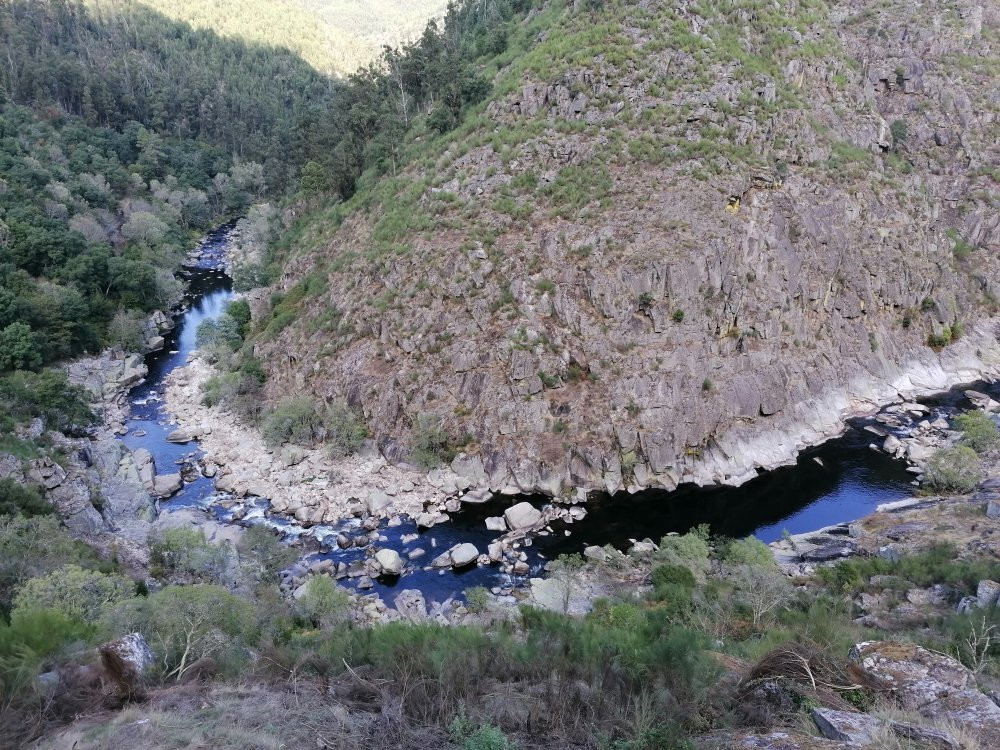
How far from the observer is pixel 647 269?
1443 inches

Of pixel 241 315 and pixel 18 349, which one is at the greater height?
pixel 241 315

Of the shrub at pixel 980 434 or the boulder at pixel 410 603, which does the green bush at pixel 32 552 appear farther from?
the shrub at pixel 980 434

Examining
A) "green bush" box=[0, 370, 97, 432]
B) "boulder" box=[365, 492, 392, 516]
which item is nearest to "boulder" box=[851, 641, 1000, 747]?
"boulder" box=[365, 492, 392, 516]

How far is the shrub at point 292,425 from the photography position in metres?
35.6

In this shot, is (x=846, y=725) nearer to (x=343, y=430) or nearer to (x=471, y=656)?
(x=471, y=656)

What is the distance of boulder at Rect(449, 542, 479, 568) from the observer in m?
27.7

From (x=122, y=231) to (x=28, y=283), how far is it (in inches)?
819

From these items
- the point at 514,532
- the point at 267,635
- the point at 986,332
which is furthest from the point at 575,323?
the point at 986,332

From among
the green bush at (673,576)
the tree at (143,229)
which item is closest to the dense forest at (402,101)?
the tree at (143,229)

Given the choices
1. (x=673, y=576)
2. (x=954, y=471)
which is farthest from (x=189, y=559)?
(x=954, y=471)

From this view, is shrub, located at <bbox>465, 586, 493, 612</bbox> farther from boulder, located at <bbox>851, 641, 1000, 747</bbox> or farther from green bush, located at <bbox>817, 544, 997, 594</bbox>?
boulder, located at <bbox>851, 641, 1000, 747</bbox>

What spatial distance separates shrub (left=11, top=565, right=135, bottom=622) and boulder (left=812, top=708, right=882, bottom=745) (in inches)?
672

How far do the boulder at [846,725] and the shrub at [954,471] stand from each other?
1199 inches

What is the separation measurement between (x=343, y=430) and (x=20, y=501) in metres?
14.9
